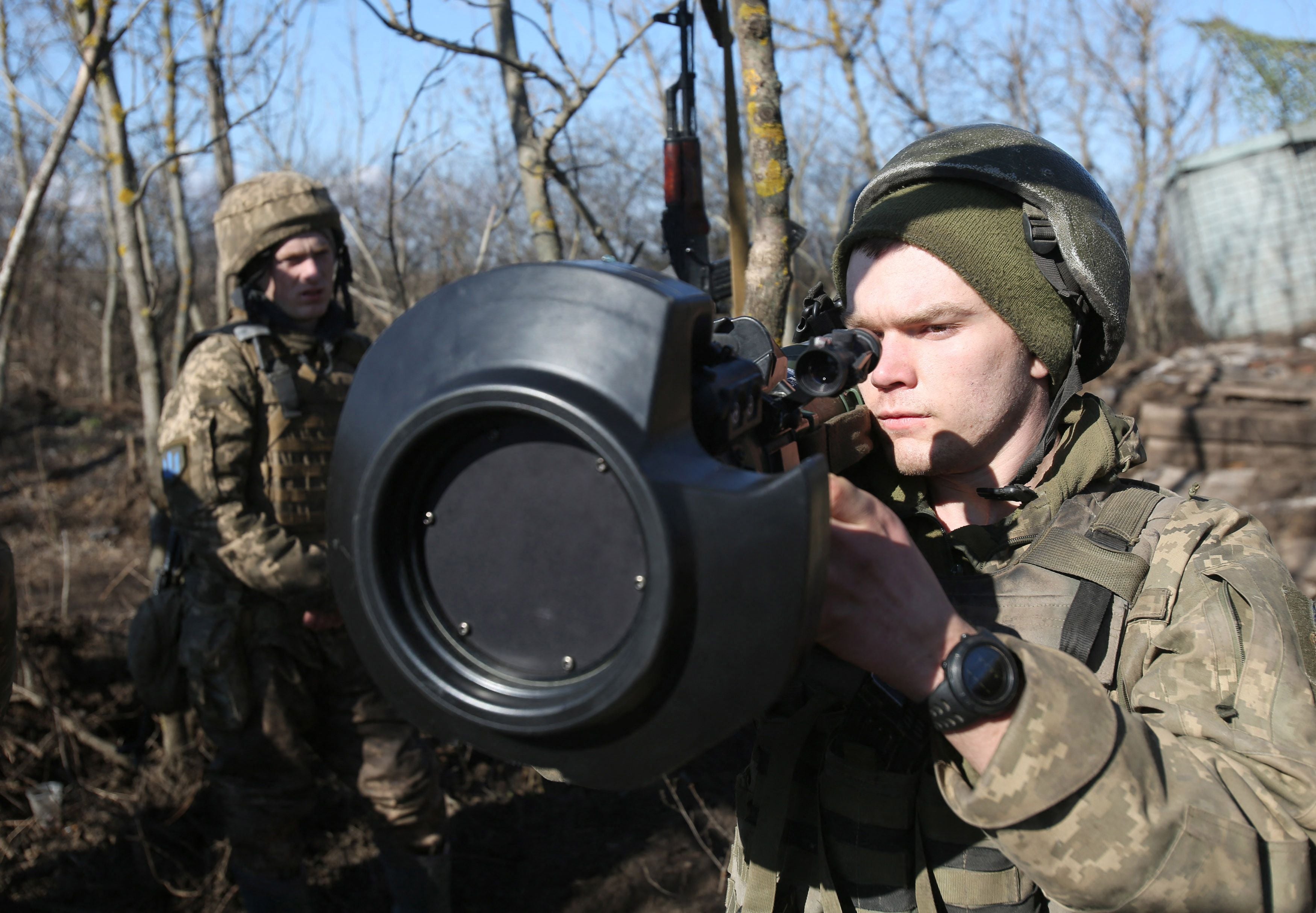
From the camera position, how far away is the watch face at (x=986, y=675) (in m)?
1.04

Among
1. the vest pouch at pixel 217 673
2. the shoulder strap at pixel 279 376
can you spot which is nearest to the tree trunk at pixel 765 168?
the shoulder strap at pixel 279 376

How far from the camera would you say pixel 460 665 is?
3.05 feet

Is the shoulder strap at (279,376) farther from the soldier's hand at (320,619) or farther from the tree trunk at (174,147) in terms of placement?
the tree trunk at (174,147)

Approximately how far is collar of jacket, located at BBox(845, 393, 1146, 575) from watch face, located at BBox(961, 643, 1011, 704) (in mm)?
417

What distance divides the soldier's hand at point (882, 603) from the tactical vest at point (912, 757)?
0.82 ft

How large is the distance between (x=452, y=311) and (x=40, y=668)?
4648mm

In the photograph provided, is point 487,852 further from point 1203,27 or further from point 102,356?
point 102,356

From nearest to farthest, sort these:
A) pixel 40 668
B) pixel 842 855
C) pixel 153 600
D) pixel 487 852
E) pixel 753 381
Result: pixel 753 381 → pixel 842 855 → pixel 153 600 → pixel 487 852 → pixel 40 668

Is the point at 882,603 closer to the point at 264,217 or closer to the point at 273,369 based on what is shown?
the point at 273,369

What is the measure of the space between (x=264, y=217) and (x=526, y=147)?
114 cm

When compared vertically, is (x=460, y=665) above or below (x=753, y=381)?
below

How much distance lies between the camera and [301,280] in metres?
3.78

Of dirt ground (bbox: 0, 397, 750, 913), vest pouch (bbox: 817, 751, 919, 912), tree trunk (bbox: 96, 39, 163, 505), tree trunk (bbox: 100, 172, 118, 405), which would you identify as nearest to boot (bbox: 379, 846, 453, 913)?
dirt ground (bbox: 0, 397, 750, 913)

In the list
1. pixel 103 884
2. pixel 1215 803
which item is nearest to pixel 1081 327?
pixel 1215 803
